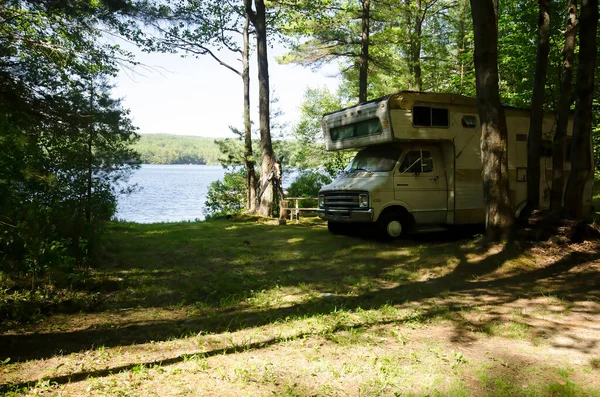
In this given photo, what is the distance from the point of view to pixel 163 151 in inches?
2921

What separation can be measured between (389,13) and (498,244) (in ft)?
49.5

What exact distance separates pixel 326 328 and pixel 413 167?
21.3 ft

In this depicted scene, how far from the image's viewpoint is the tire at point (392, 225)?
10.0 m

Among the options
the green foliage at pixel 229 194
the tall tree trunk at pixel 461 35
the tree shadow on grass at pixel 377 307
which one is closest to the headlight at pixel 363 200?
the tree shadow on grass at pixel 377 307

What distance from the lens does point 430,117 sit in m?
10.1

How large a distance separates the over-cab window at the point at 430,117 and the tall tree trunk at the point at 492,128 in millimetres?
1930

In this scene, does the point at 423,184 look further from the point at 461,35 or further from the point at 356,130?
the point at 461,35

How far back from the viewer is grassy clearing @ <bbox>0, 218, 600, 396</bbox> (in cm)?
351

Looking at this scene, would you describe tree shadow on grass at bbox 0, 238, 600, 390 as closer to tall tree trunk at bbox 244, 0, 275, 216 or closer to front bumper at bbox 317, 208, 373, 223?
front bumper at bbox 317, 208, 373, 223

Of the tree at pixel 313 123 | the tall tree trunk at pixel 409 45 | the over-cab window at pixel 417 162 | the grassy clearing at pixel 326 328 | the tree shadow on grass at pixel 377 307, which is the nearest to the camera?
the grassy clearing at pixel 326 328

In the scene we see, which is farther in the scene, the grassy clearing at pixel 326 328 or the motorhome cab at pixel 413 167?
the motorhome cab at pixel 413 167

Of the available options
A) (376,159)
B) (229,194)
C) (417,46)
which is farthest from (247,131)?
(417,46)

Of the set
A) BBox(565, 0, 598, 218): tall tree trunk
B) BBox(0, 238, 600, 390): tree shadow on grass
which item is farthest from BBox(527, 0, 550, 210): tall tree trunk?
BBox(0, 238, 600, 390): tree shadow on grass

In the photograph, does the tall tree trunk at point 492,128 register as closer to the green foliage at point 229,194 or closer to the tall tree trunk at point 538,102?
the tall tree trunk at point 538,102
